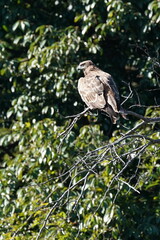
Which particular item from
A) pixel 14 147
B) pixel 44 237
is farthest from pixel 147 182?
pixel 14 147

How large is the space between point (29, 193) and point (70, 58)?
178cm

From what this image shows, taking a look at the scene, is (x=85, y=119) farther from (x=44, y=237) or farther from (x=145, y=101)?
(x=44, y=237)

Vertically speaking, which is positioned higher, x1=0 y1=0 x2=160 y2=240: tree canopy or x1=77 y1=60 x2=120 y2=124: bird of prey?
x1=77 y1=60 x2=120 y2=124: bird of prey

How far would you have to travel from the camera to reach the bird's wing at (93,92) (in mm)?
5648

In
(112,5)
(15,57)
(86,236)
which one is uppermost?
(112,5)

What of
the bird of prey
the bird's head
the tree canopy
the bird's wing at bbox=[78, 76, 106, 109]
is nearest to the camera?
the bird of prey

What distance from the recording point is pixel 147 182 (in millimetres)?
6516

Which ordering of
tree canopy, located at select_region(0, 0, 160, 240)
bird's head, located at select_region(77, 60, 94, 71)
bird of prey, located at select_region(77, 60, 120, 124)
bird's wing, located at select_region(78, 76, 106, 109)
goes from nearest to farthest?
bird of prey, located at select_region(77, 60, 120, 124) < bird's wing, located at select_region(78, 76, 106, 109) < tree canopy, located at select_region(0, 0, 160, 240) < bird's head, located at select_region(77, 60, 94, 71)

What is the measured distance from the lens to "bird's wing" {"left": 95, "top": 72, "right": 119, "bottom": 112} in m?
5.50

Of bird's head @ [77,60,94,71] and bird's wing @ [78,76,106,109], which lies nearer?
bird's wing @ [78,76,106,109]

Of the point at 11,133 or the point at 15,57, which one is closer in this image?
the point at 11,133

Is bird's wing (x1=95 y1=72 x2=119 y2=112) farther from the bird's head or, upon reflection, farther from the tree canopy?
the bird's head

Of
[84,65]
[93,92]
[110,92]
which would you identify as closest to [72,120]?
[84,65]

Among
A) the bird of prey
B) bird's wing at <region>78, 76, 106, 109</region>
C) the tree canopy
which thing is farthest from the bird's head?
bird's wing at <region>78, 76, 106, 109</region>
